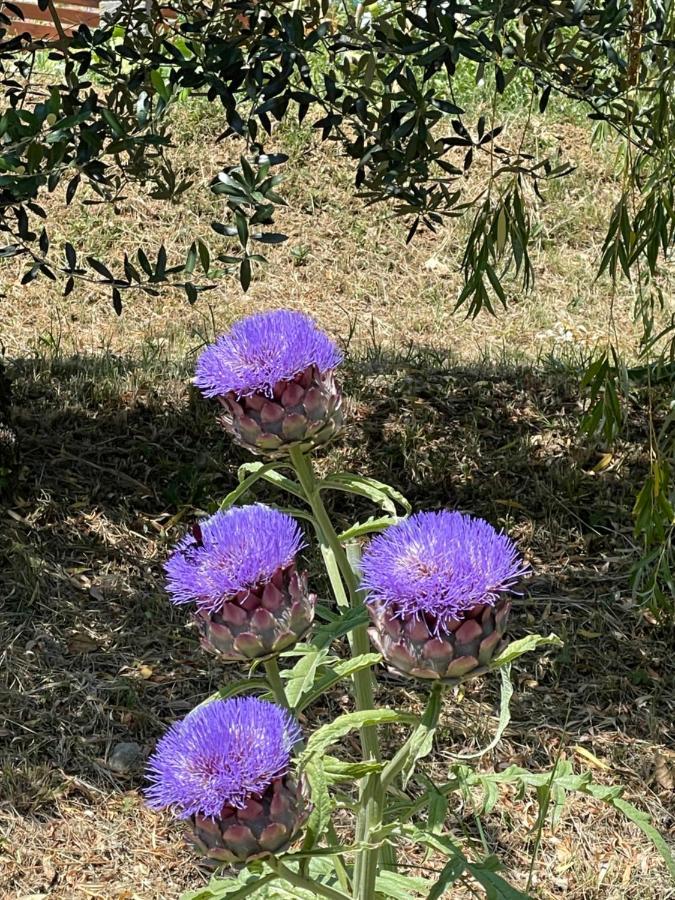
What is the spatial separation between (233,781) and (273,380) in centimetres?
54

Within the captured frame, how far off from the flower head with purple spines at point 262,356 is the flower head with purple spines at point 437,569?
30 centimetres

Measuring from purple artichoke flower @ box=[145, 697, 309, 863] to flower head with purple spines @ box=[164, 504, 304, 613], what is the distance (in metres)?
0.19

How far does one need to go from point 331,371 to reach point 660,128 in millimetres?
1407

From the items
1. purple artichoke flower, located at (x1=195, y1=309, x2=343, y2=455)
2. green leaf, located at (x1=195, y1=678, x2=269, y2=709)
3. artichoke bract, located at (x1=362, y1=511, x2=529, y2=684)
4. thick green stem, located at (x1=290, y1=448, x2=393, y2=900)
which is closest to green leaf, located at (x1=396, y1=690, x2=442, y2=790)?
artichoke bract, located at (x1=362, y1=511, x2=529, y2=684)

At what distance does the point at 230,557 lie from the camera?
1584mm

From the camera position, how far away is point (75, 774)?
2.75 meters

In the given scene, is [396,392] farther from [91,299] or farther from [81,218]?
[81,218]

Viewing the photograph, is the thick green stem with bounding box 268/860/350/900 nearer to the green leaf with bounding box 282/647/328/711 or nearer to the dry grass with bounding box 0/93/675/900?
the green leaf with bounding box 282/647/328/711

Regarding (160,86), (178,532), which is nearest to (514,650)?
(160,86)

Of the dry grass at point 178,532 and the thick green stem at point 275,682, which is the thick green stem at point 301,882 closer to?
the thick green stem at point 275,682

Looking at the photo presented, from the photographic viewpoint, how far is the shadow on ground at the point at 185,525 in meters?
2.90

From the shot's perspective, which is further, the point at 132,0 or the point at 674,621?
the point at 674,621

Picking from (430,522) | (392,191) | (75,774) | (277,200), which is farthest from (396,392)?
(430,522)

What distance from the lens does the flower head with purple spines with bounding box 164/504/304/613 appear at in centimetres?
157
